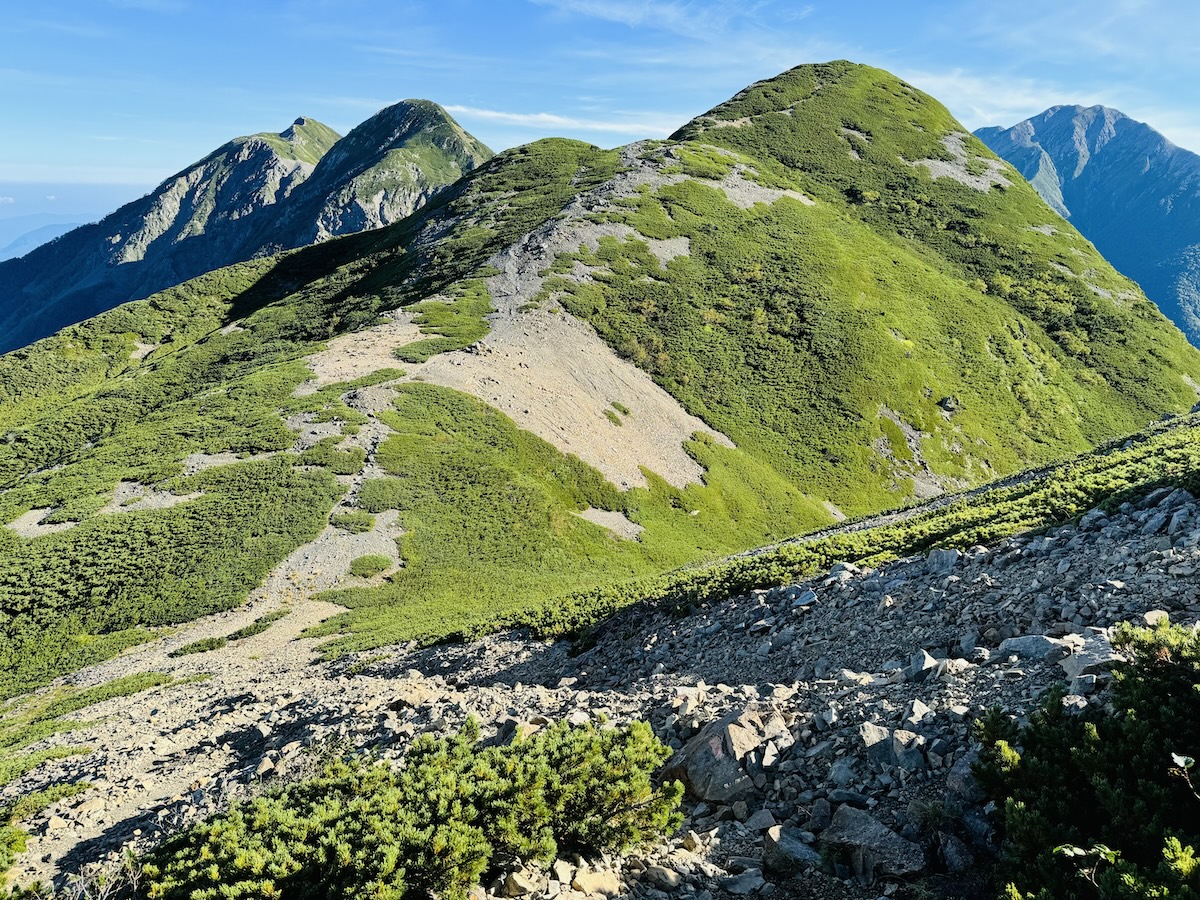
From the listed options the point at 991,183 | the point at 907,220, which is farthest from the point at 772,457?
the point at 991,183

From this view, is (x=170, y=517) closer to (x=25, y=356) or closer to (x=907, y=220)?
(x=25, y=356)

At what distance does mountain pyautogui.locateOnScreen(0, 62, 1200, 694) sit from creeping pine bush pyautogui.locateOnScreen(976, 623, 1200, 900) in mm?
17040

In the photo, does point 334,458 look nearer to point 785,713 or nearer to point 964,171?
point 785,713

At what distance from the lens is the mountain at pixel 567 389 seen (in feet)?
113

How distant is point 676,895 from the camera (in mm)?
7809

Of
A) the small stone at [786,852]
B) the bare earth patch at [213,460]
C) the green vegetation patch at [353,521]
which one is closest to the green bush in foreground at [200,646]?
the green vegetation patch at [353,521]

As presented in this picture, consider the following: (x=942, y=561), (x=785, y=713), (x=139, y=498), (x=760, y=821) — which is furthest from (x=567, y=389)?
(x=760, y=821)

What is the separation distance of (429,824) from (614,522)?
A: 37895mm

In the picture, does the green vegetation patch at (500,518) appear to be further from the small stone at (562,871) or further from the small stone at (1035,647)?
Result: the small stone at (1035,647)

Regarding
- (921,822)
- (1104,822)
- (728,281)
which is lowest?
(921,822)

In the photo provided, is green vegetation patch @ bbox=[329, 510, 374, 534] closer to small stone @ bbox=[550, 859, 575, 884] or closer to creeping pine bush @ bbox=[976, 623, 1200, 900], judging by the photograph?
small stone @ bbox=[550, 859, 575, 884]

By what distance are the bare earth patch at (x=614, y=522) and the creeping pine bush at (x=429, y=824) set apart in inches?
1373

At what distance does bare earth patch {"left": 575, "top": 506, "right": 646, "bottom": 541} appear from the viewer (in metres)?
44.8

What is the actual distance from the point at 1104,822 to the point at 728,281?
77432 mm
